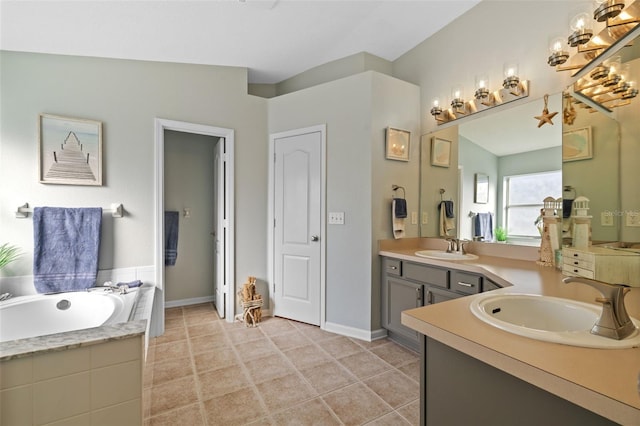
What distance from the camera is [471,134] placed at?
2.59 meters

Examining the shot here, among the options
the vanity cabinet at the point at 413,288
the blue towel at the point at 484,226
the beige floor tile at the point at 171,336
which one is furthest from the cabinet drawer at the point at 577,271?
the beige floor tile at the point at 171,336

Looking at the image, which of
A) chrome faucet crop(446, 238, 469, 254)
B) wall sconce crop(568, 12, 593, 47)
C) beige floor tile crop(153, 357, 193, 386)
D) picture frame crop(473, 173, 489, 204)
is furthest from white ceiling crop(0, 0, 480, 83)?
beige floor tile crop(153, 357, 193, 386)

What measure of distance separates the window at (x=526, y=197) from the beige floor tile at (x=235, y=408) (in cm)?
217

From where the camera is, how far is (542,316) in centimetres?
114

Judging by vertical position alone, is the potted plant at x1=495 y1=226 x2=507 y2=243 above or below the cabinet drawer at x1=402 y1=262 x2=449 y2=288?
above

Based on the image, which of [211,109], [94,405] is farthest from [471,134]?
[94,405]

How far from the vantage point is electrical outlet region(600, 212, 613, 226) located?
1.45 metres

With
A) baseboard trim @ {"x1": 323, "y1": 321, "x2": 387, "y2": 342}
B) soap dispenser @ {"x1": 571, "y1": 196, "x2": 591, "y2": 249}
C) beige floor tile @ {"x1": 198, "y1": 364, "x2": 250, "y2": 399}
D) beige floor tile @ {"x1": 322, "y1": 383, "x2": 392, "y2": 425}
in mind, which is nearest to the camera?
soap dispenser @ {"x1": 571, "y1": 196, "x2": 591, "y2": 249}

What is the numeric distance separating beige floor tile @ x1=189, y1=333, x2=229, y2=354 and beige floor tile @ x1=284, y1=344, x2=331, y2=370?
62 cm

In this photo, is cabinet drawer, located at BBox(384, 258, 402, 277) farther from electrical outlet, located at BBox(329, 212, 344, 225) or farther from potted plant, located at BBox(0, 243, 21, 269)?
potted plant, located at BBox(0, 243, 21, 269)

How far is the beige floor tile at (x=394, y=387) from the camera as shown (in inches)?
73.4

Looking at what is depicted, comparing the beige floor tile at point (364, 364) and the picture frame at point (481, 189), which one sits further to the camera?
the picture frame at point (481, 189)

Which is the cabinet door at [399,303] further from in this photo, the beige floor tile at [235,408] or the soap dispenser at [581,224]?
the beige floor tile at [235,408]

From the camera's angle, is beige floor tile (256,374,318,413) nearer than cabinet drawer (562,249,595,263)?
No
